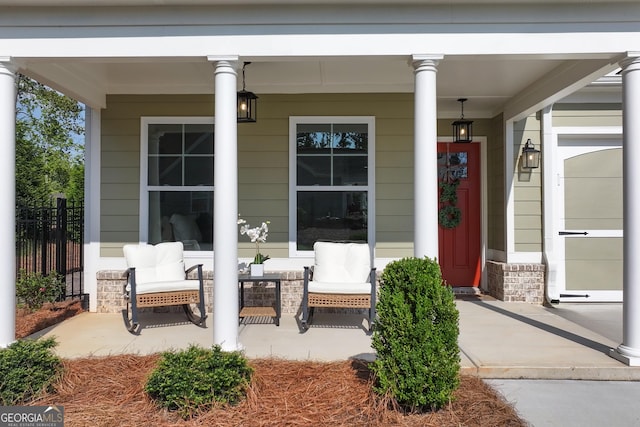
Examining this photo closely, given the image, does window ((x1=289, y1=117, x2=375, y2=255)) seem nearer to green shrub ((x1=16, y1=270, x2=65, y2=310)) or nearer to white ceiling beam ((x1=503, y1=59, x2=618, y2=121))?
white ceiling beam ((x1=503, y1=59, x2=618, y2=121))

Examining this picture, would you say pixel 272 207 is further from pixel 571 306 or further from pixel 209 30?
pixel 571 306

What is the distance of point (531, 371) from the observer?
3.15m

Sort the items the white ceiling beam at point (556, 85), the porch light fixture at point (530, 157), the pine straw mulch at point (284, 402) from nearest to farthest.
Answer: the pine straw mulch at point (284, 402), the white ceiling beam at point (556, 85), the porch light fixture at point (530, 157)

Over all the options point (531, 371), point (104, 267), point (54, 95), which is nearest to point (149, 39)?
point (104, 267)

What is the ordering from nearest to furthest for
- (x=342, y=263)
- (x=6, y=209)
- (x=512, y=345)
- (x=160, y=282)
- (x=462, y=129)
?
1. (x=6, y=209)
2. (x=512, y=345)
3. (x=160, y=282)
4. (x=342, y=263)
5. (x=462, y=129)

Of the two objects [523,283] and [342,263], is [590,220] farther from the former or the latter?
[342,263]

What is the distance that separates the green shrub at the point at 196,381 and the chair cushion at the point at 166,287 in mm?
1632

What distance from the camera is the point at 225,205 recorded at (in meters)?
3.35

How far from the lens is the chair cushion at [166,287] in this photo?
417cm

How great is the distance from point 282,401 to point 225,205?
1519mm

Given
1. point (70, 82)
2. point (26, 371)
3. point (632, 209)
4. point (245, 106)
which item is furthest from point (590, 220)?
point (70, 82)

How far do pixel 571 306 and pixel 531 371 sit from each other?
275 centimetres

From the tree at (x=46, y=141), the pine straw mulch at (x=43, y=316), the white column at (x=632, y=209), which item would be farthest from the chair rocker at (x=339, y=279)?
the tree at (x=46, y=141)

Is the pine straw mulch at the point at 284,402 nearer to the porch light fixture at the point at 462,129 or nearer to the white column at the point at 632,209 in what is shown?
the white column at the point at 632,209
